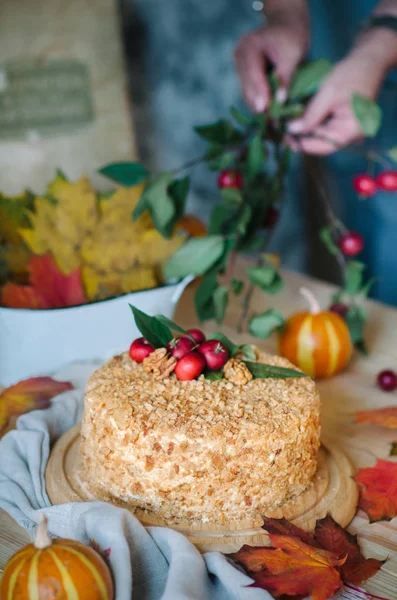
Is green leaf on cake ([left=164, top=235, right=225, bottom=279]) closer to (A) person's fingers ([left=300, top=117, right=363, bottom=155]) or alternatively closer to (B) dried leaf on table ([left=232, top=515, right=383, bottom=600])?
(A) person's fingers ([left=300, top=117, right=363, bottom=155])

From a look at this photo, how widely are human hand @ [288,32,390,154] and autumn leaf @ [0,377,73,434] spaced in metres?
0.66

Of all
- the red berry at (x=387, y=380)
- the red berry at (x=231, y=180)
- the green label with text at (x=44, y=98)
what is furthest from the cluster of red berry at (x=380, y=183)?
the green label with text at (x=44, y=98)

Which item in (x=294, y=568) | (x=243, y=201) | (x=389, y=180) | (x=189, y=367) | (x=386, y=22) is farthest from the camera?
(x=386, y=22)

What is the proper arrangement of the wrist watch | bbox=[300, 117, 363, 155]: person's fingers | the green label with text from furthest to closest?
the green label with text, the wrist watch, bbox=[300, 117, 363, 155]: person's fingers

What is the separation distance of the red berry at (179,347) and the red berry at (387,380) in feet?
1.50

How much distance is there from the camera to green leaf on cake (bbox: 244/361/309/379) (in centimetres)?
87

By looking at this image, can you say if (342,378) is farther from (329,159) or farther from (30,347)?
(329,159)

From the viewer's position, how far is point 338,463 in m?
0.92

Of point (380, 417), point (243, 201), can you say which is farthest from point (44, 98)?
point (380, 417)

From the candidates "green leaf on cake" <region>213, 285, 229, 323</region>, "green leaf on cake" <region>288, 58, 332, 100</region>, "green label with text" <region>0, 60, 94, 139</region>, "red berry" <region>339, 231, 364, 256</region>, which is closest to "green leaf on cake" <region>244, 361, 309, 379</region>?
"green leaf on cake" <region>213, 285, 229, 323</region>

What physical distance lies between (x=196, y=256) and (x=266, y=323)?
0.18 metres

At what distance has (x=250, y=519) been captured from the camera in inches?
31.4

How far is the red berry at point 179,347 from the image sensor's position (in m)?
0.86

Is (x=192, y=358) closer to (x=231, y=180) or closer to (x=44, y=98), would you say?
(x=231, y=180)
